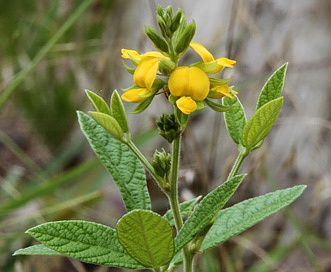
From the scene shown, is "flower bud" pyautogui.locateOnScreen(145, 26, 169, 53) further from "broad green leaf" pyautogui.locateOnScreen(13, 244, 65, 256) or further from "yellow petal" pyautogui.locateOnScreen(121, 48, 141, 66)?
→ "broad green leaf" pyautogui.locateOnScreen(13, 244, 65, 256)

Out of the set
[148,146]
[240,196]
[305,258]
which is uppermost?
[148,146]

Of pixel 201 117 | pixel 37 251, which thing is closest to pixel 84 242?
pixel 37 251

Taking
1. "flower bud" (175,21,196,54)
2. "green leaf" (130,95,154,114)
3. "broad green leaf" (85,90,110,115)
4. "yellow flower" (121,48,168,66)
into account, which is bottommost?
"green leaf" (130,95,154,114)

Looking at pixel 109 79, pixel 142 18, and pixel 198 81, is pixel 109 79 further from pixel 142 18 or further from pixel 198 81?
pixel 198 81

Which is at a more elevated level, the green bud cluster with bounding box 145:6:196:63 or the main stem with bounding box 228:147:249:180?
the green bud cluster with bounding box 145:6:196:63

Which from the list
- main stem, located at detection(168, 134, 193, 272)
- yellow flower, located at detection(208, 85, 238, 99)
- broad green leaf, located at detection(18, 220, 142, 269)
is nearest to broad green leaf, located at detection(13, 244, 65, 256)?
broad green leaf, located at detection(18, 220, 142, 269)

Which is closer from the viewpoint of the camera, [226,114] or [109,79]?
[226,114]

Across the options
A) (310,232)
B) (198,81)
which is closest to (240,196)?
(310,232)
